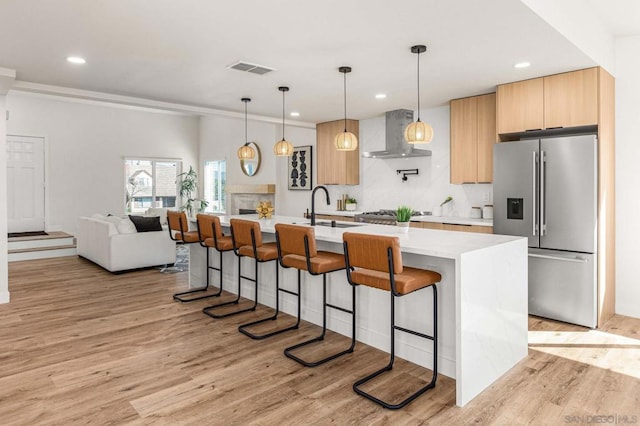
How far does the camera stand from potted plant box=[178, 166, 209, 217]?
36.0 feet

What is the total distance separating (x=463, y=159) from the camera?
541 centimetres

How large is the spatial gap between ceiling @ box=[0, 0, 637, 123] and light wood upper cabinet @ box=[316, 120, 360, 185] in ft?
6.43

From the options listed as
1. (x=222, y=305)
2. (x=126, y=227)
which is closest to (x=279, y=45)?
(x=222, y=305)

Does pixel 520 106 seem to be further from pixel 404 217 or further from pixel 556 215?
pixel 404 217

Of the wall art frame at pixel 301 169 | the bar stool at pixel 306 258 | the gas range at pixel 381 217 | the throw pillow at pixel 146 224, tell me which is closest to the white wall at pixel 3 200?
the throw pillow at pixel 146 224

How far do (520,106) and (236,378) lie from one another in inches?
152

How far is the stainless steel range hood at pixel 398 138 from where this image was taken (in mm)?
6007

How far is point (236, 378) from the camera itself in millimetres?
2918

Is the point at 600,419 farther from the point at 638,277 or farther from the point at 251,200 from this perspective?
the point at 251,200

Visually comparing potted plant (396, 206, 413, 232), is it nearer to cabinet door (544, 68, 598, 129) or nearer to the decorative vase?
the decorative vase

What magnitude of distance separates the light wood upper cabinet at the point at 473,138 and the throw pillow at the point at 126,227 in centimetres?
485

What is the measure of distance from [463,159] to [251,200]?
572 centimetres

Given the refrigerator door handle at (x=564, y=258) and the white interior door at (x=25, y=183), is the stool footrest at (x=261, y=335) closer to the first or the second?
the refrigerator door handle at (x=564, y=258)

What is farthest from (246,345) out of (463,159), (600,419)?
(463,159)
